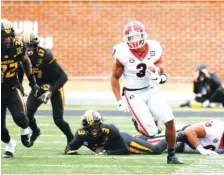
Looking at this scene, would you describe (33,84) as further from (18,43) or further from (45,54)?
(18,43)

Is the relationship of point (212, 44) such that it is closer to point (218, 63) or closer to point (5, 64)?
point (218, 63)

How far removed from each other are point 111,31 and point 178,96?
330 centimetres

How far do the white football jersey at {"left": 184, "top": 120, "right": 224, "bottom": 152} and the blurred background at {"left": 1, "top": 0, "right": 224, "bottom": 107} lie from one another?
39.9 ft

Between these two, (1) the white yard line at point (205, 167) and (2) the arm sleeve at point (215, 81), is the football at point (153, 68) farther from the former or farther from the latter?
(2) the arm sleeve at point (215, 81)

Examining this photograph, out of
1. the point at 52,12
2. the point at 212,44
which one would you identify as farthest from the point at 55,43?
the point at 212,44

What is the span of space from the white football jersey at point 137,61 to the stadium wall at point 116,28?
1350 centimetres

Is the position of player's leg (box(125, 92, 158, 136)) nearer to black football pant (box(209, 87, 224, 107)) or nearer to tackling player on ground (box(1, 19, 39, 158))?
tackling player on ground (box(1, 19, 39, 158))

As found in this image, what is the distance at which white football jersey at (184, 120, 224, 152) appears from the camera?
11.2 metres

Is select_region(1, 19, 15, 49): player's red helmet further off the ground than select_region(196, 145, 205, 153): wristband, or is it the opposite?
select_region(1, 19, 15, 49): player's red helmet

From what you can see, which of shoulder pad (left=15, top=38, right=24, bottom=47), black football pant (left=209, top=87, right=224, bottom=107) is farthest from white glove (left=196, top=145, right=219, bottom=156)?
black football pant (left=209, top=87, right=224, bottom=107)

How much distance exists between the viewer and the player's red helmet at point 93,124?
36.1 feet

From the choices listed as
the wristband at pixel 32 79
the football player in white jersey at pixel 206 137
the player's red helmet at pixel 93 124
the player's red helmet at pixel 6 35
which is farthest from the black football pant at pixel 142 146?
the player's red helmet at pixel 6 35

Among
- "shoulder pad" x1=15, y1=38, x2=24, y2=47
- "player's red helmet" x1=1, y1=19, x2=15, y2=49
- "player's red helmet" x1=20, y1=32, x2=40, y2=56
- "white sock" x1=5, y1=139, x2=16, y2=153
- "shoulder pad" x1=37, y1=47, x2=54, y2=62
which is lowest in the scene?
"white sock" x1=5, y1=139, x2=16, y2=153

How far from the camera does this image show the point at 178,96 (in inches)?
858
